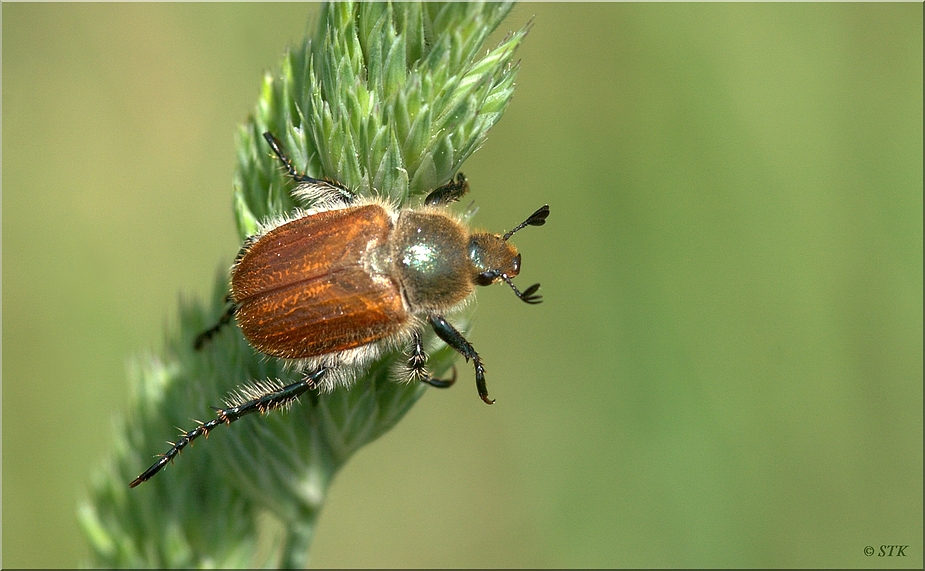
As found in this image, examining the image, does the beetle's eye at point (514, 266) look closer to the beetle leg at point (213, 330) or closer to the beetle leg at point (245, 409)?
the beetle leg at point (245, 409)

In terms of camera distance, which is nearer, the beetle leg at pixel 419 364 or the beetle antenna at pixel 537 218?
the beetle leg at pixel 419 364

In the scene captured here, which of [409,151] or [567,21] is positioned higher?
[567,21]

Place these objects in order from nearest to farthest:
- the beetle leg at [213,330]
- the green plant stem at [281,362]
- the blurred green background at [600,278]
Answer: the green plant stem at [281,362]
the beetle leg at [213,330]
the blurred green background at [600,278]

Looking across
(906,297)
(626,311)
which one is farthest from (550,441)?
(906,297)

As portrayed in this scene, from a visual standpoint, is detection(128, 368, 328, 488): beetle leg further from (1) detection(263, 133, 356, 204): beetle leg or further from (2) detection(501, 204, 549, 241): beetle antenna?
(2) detection(501, 204, 549, 241): beetle antenna

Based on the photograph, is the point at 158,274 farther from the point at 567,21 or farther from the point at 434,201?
the point at 567,21

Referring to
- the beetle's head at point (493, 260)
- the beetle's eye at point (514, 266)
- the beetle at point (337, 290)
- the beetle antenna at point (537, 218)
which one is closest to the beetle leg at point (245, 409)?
Result: the beetle at point (337, 290)
